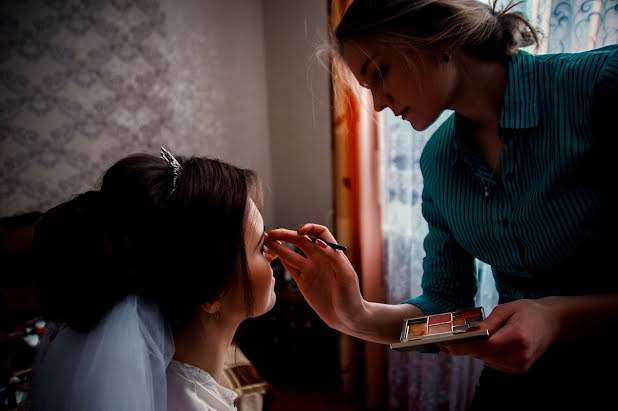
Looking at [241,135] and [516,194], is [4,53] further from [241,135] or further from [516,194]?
[516,194]

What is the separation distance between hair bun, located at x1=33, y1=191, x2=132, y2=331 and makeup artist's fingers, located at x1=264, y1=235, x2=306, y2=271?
41cm

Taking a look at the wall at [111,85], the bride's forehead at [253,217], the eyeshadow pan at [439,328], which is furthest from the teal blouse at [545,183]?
the wall at [111,85]

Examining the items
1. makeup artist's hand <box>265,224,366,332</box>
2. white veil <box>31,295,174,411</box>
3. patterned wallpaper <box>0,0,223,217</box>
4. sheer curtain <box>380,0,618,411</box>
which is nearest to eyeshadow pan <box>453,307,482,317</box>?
makeup artist's hand <box>265,224,366,332</box>

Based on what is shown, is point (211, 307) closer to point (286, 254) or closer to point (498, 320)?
point (286, 254)

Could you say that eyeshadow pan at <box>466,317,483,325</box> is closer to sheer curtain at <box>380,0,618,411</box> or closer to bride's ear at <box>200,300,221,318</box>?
bride's ear at <box>200,300,221,318</box>

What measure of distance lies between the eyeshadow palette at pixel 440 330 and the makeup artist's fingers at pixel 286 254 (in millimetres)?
380

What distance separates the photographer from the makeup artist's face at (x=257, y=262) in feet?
3.47

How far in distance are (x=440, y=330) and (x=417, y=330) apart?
7 centimetres

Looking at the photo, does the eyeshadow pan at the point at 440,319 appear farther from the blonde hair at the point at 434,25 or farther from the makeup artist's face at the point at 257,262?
the blonde hair at the point at 434,25

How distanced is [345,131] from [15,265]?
1854 millimetres

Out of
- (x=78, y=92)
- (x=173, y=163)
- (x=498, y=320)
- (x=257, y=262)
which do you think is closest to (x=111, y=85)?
(x=78, y=92)

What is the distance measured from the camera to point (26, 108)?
2.25 m

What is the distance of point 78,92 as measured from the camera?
238cm

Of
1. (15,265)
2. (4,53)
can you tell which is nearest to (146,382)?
(15,265)
